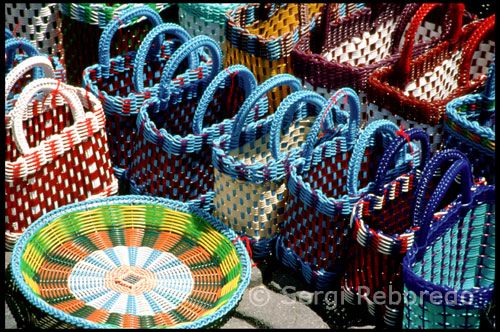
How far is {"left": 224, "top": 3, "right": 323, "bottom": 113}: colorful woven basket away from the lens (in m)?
4.54

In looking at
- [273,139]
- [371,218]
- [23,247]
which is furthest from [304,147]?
[23,247]

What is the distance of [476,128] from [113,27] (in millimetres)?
1999

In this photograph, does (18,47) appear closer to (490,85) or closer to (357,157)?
(357,157)

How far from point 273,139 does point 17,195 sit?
4.19ft

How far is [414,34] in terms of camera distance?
4312mm

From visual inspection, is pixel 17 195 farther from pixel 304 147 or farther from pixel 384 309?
pixel 384 309

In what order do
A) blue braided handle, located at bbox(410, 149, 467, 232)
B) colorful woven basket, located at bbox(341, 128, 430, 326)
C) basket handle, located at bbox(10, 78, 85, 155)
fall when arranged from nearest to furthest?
blue braided handle, located at bbox(410, 149, 467, 232) → colorful woven basket, located at bbox(341, 128, 430, 326) → basket handle, located at bbox(10, 78, 85, 155)

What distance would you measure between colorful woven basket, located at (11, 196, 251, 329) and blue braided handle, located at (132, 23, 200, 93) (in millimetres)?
620

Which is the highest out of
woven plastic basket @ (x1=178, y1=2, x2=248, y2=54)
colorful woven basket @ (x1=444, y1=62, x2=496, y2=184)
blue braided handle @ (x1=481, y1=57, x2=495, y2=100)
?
woven plastic basket @ (x1=178, y1=2, x2=248, y2=54)

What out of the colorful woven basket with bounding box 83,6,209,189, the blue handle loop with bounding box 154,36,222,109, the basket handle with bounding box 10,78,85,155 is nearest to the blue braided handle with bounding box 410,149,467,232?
the blue handle loop with bounding box 154,36,222,109

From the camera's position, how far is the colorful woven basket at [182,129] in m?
3.99

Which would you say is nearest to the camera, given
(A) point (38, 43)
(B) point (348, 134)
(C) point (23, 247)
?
(C) point (23, 247)

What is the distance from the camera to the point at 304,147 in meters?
3.87

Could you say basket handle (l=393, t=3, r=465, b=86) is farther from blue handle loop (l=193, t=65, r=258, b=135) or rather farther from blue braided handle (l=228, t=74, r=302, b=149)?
blue handle loop (l=193, t=65, r=258, b=135)
